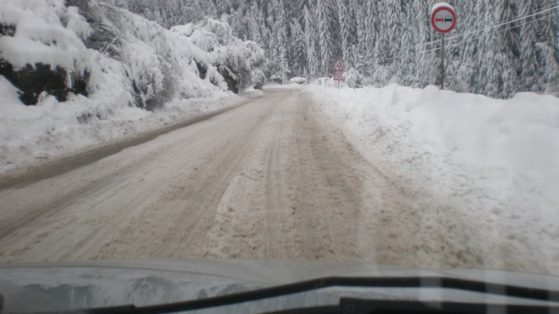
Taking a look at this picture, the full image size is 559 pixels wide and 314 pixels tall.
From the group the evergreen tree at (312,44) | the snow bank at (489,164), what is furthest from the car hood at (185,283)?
the evergreen tree at (312,44)

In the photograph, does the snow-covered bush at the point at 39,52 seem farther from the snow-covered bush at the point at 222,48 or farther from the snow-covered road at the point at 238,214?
the snow-covered bush at the point at 222,48

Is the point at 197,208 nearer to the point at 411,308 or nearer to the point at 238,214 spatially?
the point at 238,214

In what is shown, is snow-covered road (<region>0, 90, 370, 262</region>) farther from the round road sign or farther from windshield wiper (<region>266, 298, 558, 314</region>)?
the round road sign

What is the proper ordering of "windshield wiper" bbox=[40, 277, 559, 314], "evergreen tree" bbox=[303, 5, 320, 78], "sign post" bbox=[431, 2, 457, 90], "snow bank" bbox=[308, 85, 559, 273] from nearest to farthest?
"windshield wiper" bbox=[40, 277, 559, 314] < "snow bank" bbox=[308, 85, 559, 273] < "sign post" bbox=[431, 2, 457, 90] < "evergreen tree" bbox=[303, 5, 320, 78]

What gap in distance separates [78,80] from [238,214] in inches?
410

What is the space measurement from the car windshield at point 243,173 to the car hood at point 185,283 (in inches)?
2.3

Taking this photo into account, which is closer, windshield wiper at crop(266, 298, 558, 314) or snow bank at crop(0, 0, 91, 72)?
windshield wiper at crop(266, 298, 558, 314)

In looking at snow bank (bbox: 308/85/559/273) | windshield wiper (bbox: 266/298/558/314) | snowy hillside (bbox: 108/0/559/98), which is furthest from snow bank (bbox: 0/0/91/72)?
windshield wiper (bbox: 266/298/558/314)

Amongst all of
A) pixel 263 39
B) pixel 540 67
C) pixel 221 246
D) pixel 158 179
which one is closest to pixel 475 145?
pixel 221 246

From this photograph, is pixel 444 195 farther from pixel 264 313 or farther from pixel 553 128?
pixel 264 313

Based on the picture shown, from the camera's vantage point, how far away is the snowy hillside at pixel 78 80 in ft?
32.1

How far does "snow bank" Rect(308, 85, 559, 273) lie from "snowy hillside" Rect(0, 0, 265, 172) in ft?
24.1

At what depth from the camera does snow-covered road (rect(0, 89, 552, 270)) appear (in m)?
3.66

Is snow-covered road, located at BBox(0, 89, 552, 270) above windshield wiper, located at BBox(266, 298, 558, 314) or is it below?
below
